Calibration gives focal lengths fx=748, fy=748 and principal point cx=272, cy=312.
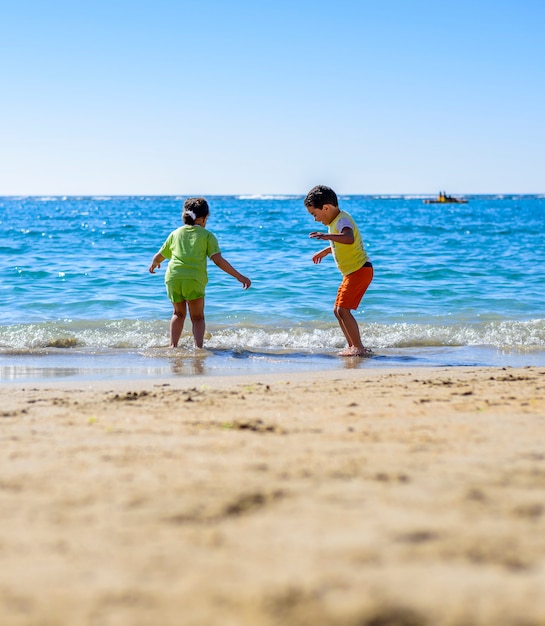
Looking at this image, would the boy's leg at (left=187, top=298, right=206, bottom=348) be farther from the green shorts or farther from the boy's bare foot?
the boy's bare foot

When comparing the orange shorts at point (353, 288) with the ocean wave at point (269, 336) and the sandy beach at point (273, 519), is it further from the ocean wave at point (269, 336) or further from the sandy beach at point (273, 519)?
the sandy beach at point (273, 519)

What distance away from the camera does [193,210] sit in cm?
789

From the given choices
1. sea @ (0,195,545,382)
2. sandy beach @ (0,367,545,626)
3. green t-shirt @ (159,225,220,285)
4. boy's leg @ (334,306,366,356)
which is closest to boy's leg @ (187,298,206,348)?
sea @ (0,195,545,382)

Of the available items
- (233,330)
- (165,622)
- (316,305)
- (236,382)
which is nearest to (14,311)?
Answer: (233,330)

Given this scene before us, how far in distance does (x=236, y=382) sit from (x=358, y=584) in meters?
4.09

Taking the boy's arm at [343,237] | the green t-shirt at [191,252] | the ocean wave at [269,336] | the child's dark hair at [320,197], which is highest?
the child's dark hair at [320,197]

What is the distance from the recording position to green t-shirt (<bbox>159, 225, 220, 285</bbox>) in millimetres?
7820

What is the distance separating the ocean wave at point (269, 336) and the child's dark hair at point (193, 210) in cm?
142

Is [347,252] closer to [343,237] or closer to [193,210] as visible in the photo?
[343,237]

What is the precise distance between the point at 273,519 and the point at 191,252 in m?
5.64

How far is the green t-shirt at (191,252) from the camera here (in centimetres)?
782

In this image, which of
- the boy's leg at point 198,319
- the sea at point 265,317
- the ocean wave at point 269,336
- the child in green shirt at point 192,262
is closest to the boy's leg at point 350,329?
the sea at point 265,317

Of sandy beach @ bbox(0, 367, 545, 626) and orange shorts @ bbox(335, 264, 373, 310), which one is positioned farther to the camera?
orange shorts @ bbox(335, 264, 373, 310)

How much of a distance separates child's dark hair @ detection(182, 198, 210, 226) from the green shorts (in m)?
0.63
